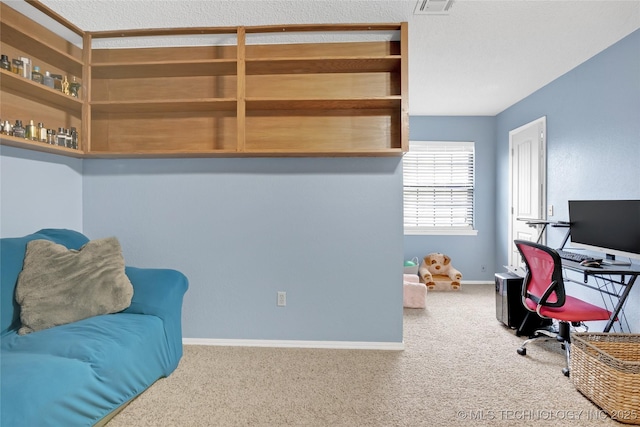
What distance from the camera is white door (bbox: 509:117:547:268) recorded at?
13.0 ft

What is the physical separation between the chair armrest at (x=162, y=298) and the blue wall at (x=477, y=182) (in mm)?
3882

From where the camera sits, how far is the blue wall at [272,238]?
285cm

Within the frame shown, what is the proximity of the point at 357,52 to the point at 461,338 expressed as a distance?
2573 millimetres

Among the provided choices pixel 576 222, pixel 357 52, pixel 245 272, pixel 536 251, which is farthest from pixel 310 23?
pixel 576 222

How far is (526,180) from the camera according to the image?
429cm

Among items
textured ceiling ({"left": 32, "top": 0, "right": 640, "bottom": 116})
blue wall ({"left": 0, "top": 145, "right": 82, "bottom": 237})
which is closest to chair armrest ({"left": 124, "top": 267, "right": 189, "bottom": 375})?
blue wall ({"left": 0, "top": 145, "right": 82, "bottom": 237})

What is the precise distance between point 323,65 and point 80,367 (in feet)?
7.95

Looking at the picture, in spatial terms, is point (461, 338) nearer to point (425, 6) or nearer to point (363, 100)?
point (363, 100)

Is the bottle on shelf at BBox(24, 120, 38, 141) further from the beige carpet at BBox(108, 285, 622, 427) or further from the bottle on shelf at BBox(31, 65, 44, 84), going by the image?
the beige carpet at BBox(108, 285, 622, 427)

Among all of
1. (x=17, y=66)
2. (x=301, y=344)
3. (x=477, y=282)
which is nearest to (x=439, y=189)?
(x=477, y=282)

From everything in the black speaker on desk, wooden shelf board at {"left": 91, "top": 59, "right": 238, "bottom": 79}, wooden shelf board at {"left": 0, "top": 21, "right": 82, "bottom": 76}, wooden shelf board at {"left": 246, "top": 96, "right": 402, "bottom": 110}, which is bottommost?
the black speaker on desk

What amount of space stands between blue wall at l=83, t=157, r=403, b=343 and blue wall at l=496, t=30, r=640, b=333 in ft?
5.89

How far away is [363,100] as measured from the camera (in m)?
2.65

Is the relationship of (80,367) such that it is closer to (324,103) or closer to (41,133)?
(41,133)
